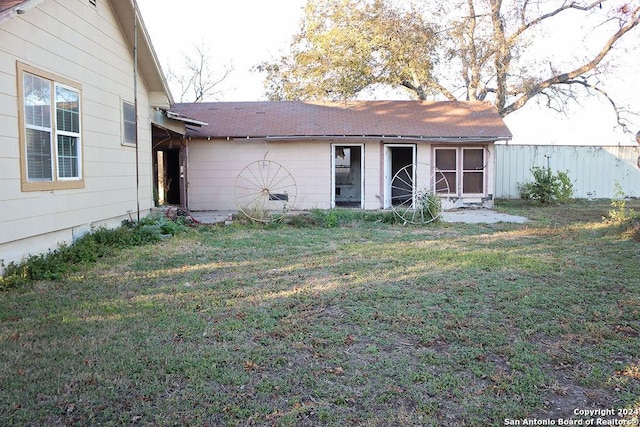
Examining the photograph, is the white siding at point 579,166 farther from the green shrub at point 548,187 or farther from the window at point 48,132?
the window at point 48,132

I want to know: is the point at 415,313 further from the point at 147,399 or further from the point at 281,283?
the point at 147,399

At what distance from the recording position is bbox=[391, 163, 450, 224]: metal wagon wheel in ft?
39.7

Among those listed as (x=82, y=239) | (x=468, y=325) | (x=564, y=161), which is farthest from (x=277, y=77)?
(x=468, y=325)

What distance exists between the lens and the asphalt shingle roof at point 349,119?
49.8ft

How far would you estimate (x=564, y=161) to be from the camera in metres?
19.0

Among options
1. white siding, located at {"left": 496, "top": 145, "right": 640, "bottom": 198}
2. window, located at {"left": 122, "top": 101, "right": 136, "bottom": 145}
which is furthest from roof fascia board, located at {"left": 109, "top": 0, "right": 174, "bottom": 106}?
white siding, located at {"left": 496, "top": 145, "right": 640, "bottom": 198}

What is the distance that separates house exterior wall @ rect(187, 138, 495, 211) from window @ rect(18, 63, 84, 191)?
736 centimetres

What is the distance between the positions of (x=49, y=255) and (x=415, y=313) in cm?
510

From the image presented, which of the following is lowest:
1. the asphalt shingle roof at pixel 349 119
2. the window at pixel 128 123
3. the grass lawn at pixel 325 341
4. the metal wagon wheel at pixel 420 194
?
the grass lawn at pixel 325 341

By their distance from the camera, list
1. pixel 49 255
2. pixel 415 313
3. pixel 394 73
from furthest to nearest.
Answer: pixel 394 73
pixel 49 255
pixel 415 313

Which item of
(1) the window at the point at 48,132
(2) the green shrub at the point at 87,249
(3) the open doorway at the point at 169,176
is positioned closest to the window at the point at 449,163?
(2) the green shrub at the point at 87,249

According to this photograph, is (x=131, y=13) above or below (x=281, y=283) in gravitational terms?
above

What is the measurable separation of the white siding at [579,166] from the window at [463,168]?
11.5ft

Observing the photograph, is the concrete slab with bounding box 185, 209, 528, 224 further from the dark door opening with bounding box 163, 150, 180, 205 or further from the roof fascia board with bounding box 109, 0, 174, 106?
the roof fascia board with bounding box 109, 0, 174, 106
